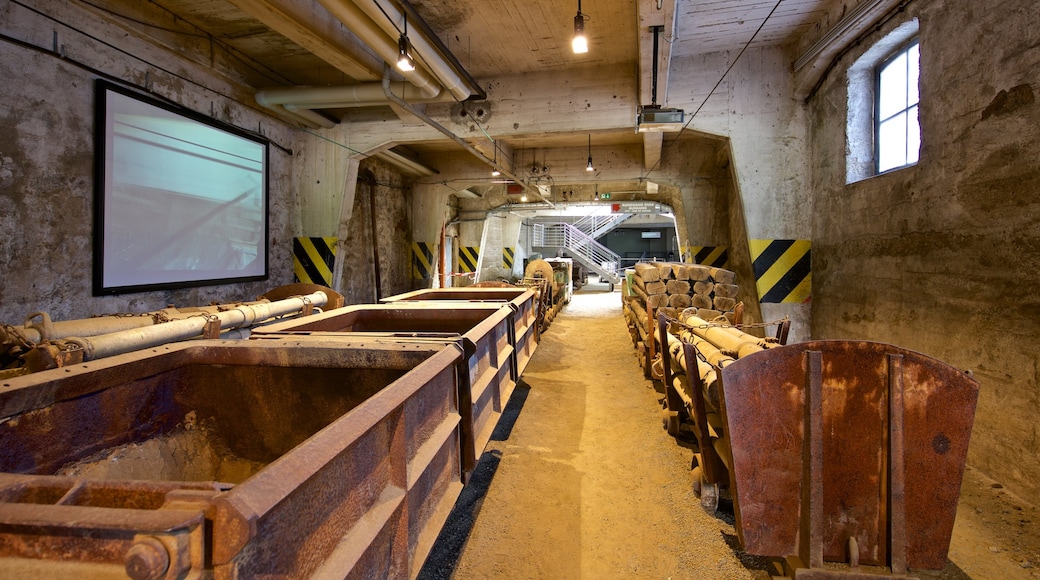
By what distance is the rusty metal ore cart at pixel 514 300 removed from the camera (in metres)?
4.36

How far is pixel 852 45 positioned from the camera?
14.3 ft

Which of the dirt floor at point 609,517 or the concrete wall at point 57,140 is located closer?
the dirt floor at point 609,517

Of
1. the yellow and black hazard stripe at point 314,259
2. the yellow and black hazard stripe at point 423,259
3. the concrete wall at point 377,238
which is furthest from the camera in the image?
the yellow and black hazard stripe at point 423,259

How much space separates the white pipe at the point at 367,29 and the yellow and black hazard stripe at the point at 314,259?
303 centimetres

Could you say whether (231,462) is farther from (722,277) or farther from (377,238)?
(377,238)

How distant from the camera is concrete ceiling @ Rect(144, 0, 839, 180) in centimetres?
406

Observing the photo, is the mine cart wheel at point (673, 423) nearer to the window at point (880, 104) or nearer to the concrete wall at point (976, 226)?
the concrete wall at point (976, 226)

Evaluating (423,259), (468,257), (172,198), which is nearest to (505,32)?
(172,198)

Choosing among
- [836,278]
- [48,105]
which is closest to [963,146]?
[836,278]

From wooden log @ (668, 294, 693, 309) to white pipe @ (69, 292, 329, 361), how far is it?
4345 mm

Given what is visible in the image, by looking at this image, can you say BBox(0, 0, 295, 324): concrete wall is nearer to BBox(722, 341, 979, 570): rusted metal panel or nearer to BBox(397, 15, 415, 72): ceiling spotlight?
BBox(397, 15, 415, 72): ceiling spotlight

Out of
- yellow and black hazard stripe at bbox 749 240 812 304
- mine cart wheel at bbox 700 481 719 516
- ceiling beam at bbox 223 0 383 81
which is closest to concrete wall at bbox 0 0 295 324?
ceiling beam at bbox 223 0 383 81

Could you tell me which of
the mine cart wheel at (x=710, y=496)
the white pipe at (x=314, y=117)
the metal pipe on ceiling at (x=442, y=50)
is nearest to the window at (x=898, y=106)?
the mine cart wheel at (x=710, y=496)

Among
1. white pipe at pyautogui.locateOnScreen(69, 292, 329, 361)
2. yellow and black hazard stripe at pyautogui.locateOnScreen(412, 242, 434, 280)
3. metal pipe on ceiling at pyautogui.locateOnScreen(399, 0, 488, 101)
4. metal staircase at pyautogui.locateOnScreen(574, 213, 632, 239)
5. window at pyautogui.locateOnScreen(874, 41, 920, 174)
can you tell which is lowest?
white pipe at pyautogui.locateOnScreen(69, 292, 329, 361)
